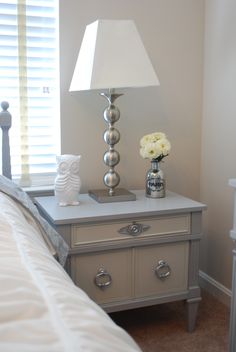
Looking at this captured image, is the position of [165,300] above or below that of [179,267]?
below

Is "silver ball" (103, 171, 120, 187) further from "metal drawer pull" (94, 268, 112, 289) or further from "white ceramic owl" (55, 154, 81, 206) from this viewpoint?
"metal drawer pull" (94, 268, 112, 289)

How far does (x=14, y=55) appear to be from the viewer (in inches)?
81.2

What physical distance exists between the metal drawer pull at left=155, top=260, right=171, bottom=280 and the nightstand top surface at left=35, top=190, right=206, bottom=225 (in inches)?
9.7

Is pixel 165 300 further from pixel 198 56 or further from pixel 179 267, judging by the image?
pixel 198 56

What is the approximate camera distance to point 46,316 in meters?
0.67

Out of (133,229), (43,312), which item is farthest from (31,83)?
(43,312)

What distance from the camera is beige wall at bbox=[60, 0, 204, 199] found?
6.98ft

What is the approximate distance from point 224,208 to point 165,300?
643mm

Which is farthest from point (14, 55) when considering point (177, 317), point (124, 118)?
point (177, 317)

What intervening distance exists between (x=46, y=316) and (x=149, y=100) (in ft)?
5.85

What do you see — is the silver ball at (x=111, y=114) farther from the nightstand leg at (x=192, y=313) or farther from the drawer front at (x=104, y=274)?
the nightstand leg at (x=192, y=313)

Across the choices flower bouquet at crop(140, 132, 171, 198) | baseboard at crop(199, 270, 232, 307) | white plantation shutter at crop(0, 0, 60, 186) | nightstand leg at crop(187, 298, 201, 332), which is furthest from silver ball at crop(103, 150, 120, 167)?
baseboard at crop(199, 270, 232, 307)

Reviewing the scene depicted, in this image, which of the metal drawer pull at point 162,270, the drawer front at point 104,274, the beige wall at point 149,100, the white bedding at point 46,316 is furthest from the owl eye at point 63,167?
the white bedding at point 46,316

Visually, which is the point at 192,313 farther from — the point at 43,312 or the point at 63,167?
the point at 43,312
